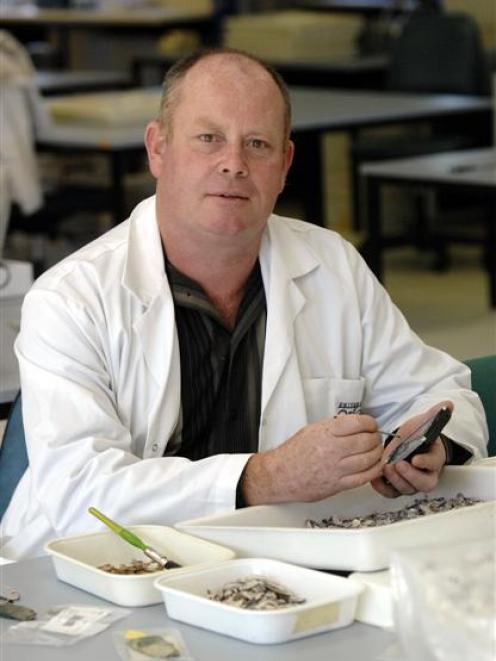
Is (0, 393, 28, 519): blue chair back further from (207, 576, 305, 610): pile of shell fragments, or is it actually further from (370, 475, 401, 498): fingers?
(207, 576, 305, 610): pile of shell fragments

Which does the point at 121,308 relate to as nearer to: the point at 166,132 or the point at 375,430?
the point at 166,132

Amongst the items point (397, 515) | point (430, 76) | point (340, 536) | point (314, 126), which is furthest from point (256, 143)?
point (430, 76)

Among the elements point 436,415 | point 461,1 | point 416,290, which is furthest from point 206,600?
point 461,1

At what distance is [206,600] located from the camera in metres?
1.55

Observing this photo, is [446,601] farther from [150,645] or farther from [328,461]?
[328,461]

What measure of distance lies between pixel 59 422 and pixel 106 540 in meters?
0.29

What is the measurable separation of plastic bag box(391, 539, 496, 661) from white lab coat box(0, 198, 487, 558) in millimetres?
660

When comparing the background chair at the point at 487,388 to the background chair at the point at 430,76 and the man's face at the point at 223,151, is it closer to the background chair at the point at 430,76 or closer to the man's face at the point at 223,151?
the man's face at the point at 223,151

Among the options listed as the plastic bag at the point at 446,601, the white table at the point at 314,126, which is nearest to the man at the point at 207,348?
the plastic bag at the point at 446,601

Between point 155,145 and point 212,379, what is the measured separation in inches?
13.9

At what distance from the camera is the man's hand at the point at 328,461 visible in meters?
1.88

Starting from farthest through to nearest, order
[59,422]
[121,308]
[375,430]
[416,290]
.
Answer: [416,290] → [121,308] → [59,422] → [375,430]

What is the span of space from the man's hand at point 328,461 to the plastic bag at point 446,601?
52 centimetres

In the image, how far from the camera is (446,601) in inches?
50.7
